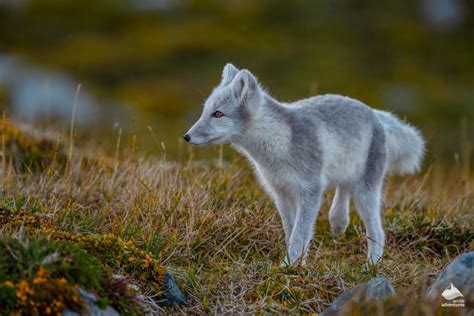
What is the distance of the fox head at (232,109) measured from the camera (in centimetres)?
766

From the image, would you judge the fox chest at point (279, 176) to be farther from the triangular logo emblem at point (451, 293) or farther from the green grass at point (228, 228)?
the triangular logo emblem at point (451, 293)

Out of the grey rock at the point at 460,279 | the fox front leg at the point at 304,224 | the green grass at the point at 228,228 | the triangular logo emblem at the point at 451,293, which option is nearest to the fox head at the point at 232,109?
the green grass at the point at 228,228

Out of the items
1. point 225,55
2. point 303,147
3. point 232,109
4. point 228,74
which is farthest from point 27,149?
point 225,55

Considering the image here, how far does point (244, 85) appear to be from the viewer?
7746mm

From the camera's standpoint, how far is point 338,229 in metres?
8.64

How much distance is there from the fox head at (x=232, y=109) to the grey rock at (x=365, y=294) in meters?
2.55

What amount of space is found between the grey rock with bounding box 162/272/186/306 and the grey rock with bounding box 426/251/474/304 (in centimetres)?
209

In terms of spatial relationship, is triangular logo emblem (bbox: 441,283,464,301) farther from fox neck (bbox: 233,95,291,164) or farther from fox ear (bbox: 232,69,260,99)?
fox ear (bbox: 232,69,260,99)

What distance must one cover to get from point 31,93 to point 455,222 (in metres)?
26.5

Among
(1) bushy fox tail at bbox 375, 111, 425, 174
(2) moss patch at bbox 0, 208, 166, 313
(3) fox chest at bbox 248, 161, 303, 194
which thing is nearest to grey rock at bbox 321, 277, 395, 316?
(2) moss patch at bbox 0, 208, 166, 313

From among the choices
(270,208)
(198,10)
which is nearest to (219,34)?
(198,10)

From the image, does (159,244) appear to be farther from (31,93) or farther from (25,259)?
(31,93)

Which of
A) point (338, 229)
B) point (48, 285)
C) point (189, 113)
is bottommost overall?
point (189, 113)

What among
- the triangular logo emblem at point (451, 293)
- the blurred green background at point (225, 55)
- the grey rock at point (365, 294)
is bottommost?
the blurred green background at point (225, 55)
